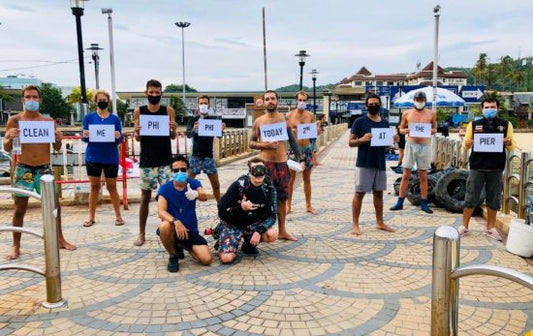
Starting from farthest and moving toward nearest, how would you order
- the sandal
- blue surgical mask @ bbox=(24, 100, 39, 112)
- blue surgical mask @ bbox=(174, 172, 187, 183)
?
the sandal
blue surgical mask @ bbox=(24, 100, 39, 112)
blue surgical mask @ bbox=(174, 172, 187, 183)

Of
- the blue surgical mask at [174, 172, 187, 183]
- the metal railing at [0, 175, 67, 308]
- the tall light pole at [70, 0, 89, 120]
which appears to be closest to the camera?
the metal railing at [0, 175, 67, 308]

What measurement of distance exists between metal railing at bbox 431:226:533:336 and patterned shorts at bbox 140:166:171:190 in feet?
12.3

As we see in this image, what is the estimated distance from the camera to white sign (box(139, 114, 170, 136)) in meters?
5.46

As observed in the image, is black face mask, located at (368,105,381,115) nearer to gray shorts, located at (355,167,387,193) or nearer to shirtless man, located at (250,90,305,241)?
gray shorts, located at (355,167,387,193)

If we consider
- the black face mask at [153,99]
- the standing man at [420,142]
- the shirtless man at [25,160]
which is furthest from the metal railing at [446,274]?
the standing man at [420,142]

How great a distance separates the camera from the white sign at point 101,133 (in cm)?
594

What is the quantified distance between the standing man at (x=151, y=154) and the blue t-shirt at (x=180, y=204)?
2.67 feet

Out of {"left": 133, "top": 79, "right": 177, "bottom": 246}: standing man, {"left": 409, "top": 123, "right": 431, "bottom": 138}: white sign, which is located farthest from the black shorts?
{"left": 409, "top": 123, "right": 431, "bottom": 138}: white sign

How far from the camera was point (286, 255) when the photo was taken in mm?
5137

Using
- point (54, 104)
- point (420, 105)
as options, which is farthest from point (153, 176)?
point (54, 104)

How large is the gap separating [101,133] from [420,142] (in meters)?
4.94

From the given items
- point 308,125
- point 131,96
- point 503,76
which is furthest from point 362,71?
point 308,125

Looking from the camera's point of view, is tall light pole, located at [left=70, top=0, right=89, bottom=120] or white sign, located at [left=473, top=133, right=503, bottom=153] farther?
tall light pole, located at [left=70, top=0, right=89, bottom=120]

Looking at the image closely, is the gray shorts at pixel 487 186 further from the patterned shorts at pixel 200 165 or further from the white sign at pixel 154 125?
the white sign at pixel 154 125
